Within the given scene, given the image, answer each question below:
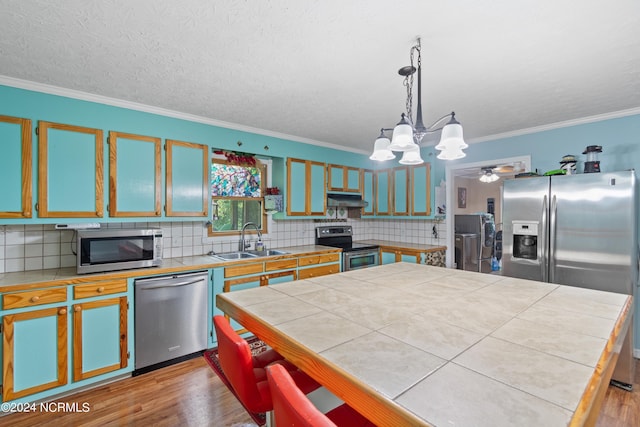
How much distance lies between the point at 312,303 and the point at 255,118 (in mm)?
2251

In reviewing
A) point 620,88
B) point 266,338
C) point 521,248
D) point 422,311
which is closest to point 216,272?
point 266,338

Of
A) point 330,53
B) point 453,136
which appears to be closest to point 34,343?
point 330,53

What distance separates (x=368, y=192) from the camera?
4.73 m

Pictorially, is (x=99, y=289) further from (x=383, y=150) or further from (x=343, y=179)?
(x=343, y=179)

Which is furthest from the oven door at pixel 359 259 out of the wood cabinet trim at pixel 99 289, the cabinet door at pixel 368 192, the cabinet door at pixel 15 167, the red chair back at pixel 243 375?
the cabinet door at pixel 15 167

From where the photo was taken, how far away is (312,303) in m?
1.47

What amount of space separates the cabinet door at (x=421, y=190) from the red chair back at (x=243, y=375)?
3432 millimetres

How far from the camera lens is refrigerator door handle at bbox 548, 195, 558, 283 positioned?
2.73m

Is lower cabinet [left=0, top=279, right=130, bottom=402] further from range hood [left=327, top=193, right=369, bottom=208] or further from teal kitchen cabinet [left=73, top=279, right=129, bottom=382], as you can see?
range hood [left=327, top=193, right=369, bottom=208]

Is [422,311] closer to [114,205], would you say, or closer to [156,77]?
[156,77]

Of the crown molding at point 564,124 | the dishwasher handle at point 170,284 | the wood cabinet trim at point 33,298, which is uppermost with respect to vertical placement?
the crown molding at point 564,124

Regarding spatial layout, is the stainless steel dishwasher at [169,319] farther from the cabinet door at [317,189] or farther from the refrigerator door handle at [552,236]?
the refrigerator door handle at [552,236]

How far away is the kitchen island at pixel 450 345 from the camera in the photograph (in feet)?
2.31

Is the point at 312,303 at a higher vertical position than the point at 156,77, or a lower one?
lower
